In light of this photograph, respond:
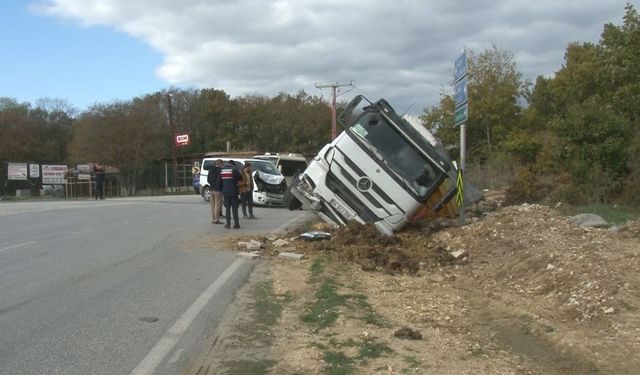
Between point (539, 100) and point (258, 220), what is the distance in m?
24.6

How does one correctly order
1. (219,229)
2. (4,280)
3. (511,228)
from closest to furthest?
1. (4,280)
2. (511,228)
3. (219,229)

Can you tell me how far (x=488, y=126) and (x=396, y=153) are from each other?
31998 millimetres

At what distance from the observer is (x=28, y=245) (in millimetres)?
12344

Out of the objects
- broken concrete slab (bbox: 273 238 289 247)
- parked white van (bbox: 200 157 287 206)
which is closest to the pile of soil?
broken concrete slab (bbox: 273 238 289 247)

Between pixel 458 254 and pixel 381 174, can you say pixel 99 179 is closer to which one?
pixel 381 174

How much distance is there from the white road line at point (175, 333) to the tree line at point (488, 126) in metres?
10.5

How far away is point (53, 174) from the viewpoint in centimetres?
4750

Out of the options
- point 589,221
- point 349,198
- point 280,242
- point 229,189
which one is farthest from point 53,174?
point 589,221

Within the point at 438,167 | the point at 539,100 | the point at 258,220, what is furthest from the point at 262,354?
the point at 539,100

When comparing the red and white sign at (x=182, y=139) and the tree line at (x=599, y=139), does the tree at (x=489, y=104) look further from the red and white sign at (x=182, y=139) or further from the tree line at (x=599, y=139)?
the red and white sign at (x=182, y=139)

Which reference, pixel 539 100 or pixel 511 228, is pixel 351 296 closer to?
pixel 511 228

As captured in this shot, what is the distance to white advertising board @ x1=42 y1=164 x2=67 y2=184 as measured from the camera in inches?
1839

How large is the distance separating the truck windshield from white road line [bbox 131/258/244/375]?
4953 millimetres

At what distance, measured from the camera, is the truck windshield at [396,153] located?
12.8m
